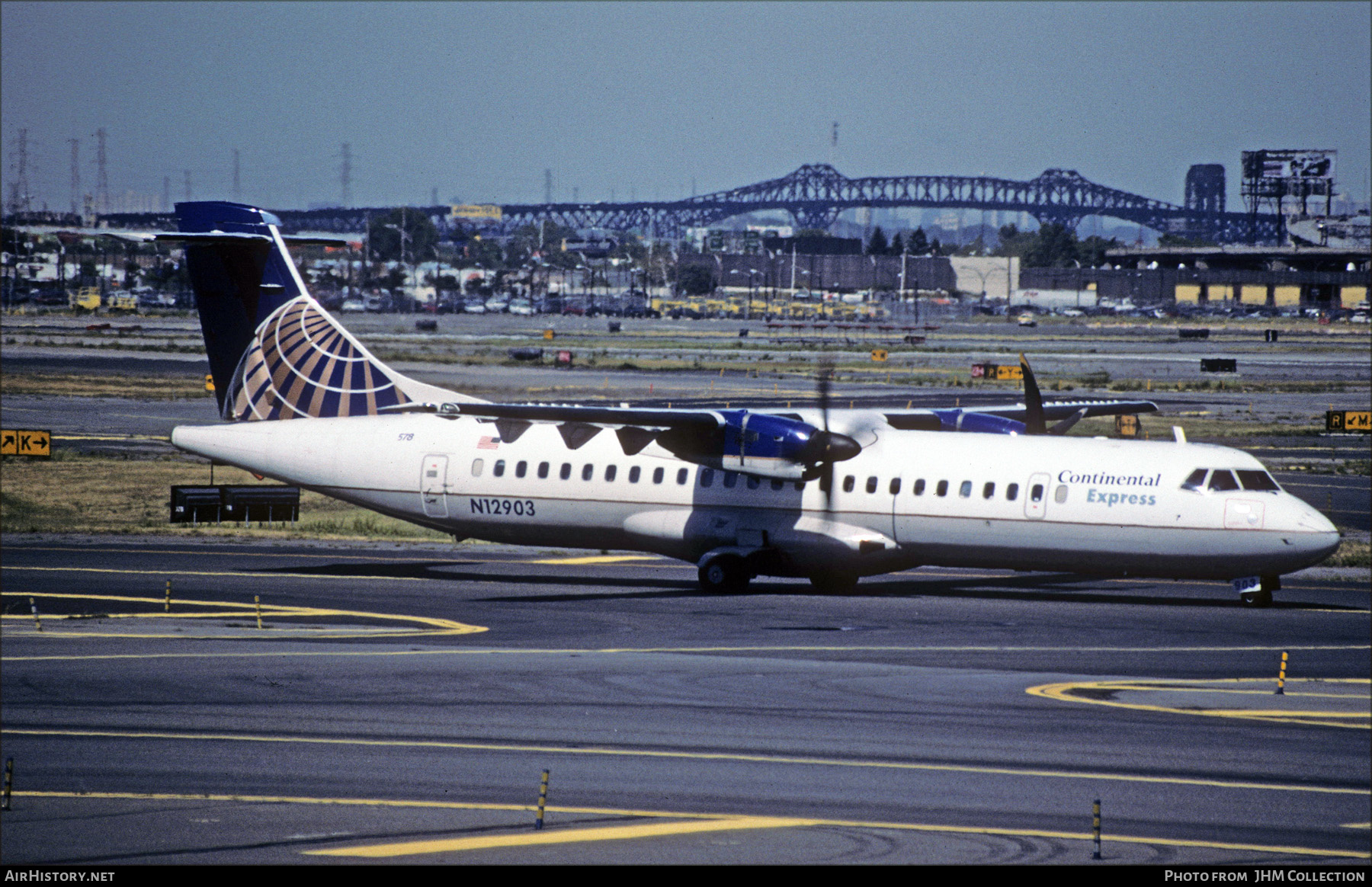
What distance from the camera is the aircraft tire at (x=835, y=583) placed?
28688 mm

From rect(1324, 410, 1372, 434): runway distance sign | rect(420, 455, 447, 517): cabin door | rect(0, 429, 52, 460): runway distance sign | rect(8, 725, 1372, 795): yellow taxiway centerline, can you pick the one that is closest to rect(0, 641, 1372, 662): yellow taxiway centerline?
rect(8, 725, 1372, 795): yellow taxiway centerline

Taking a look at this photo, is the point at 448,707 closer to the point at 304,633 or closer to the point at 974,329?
the point at 304,633

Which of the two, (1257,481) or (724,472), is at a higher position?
(1257,481)

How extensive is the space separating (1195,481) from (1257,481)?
4.00 ft

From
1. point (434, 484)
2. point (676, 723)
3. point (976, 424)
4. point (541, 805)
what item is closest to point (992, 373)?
point (976, 424)

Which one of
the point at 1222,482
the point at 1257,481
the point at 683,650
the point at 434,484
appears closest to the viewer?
the point at 683,650

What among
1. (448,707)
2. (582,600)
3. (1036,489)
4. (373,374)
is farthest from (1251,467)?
(373,374)

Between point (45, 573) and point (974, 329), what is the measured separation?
145 m

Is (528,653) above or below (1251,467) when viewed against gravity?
below

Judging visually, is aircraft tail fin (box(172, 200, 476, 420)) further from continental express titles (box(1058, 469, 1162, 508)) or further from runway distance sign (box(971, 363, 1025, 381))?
runway distance sign (box(971, 363, 1025, 381))

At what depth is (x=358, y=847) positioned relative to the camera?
13.0 metres

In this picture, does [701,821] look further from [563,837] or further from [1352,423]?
[1352,423]

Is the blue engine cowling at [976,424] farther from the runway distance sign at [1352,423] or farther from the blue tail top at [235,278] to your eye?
the runway distance sign at [1352,423]

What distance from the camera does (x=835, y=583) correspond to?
28891 mm
